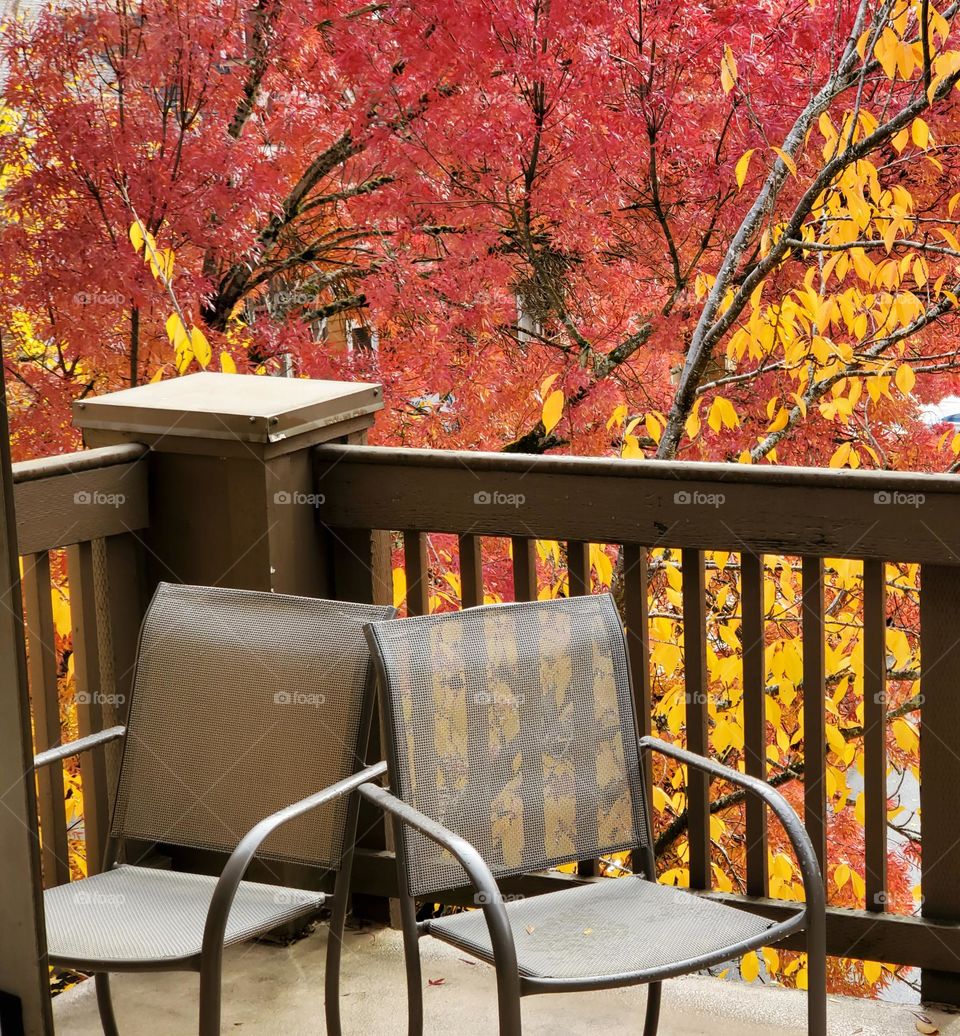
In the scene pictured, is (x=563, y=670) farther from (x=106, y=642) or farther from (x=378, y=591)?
(x=106, y=642)

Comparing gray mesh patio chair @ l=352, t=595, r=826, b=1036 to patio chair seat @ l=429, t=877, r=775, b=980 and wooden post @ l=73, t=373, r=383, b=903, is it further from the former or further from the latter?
wooden post @ l=73, t=373, r=383, b=903

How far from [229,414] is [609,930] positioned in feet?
3.97

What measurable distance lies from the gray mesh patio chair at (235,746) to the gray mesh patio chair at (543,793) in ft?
0.35

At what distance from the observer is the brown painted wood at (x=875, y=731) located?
2.34 meters

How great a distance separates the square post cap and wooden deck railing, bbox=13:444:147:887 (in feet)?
0.26

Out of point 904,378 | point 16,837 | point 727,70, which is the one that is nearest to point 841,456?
point 904,378

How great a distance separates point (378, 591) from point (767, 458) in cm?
179

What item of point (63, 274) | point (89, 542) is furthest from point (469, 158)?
point (89, 542)

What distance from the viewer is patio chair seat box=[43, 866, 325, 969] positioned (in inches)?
72.3

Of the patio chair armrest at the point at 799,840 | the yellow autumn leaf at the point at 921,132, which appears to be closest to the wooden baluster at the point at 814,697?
the patio chair armrest at the point at 799,840

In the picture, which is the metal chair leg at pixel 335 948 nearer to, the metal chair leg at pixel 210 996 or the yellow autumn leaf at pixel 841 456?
the metal chair leg at pixel 210 996

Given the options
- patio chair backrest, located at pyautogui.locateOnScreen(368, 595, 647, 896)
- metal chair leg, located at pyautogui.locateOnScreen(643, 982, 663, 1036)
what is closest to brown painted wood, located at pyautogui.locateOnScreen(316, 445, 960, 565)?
patio chair backrest, located at pyautogui.locateOnScreen(368, 595, 647, 896)

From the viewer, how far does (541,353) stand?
515cm

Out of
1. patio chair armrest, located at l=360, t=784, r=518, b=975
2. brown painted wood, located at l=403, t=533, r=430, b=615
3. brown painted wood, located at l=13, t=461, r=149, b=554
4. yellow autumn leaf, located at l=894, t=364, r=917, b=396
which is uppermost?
yellow autumn leaf, located at l=894, t=364, r=917, b=396
